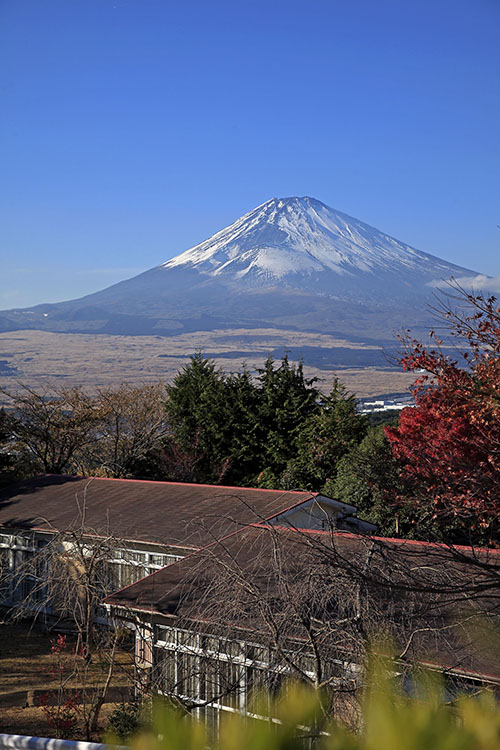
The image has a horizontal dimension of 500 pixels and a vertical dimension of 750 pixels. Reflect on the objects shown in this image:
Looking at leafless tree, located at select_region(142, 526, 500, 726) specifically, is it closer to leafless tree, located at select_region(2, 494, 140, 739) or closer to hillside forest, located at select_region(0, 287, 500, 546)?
leafless tree, located at select_region(2, 494, 140, 739)

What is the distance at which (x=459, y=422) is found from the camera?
41.3 ft

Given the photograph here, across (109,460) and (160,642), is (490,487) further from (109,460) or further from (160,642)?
(109,460)

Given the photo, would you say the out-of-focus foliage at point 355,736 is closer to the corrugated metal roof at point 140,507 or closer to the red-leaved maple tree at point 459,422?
the red-leaved maple tree at point 459,422

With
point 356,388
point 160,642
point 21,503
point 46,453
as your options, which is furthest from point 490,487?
point 356,388

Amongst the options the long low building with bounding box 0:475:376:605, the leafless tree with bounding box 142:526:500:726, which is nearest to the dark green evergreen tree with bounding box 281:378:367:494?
the long low building with bounding box 0:475:376:605

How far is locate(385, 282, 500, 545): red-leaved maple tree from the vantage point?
9.08 metres

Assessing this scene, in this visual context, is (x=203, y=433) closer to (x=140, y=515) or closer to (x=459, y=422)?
(x=140, y=515)

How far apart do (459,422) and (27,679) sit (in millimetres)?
9089

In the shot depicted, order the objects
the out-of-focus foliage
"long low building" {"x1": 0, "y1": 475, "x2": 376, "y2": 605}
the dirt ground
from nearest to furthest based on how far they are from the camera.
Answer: the out-of-focus foliage → the dirt ground → "long low building" {"x1": 0, "y1": 475, "x2": 376, "y2": 605}

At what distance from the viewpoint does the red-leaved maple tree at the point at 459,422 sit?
9.08m

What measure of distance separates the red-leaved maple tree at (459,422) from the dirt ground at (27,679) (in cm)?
522

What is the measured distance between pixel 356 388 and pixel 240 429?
3408 inches

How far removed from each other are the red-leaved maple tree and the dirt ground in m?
5.22

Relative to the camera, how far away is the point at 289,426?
26438 millimetres
